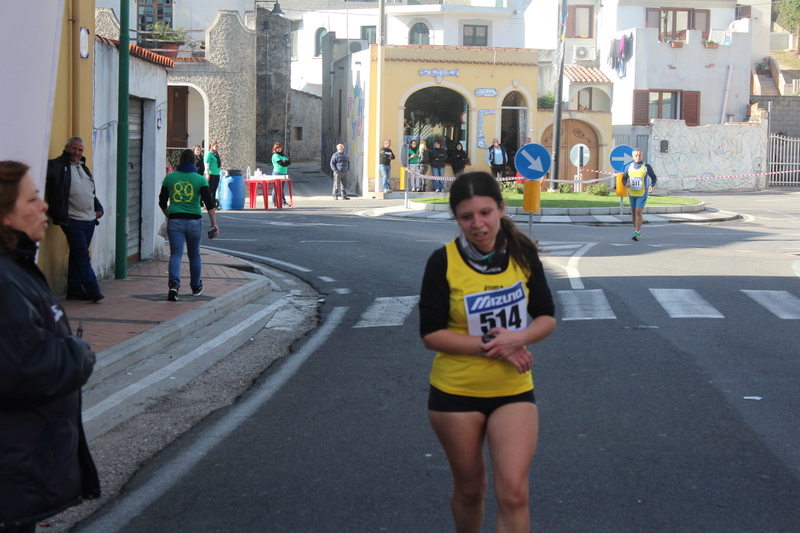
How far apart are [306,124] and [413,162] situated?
17.3 m

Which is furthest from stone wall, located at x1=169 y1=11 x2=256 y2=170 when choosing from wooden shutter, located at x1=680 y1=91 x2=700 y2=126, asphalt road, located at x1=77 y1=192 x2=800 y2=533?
asphalt road, located at x1=77 y1=192 x2=800 y2=533

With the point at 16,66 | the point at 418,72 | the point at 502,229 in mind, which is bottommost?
the point at 502,229

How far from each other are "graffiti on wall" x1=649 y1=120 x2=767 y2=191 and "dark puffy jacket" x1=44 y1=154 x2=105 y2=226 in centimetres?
3063

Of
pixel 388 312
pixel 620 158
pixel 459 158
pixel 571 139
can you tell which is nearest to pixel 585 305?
pixel 388 312

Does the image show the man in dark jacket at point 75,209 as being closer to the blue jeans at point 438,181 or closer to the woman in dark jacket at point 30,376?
the woman in dark jacket at point 30,376

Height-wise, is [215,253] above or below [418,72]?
below

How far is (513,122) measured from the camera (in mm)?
34812

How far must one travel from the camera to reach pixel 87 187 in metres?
10.2

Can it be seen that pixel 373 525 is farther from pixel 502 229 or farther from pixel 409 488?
pixel 502 229

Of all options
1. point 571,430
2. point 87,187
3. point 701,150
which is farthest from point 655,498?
point 701,150

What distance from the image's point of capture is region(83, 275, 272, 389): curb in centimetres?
739

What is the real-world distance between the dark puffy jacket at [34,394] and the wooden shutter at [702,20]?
155ft

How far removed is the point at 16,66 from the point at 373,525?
240 inches

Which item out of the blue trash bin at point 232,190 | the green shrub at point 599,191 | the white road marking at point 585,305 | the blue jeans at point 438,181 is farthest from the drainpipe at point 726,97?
the white road marking at point 585,305
